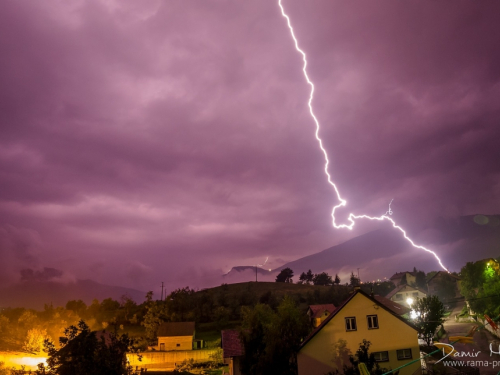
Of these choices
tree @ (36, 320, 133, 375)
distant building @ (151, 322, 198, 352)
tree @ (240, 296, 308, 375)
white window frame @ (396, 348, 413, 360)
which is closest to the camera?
tree @ (36, 320, 133, 375)

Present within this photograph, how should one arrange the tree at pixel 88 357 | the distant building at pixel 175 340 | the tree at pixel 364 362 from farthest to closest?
the distant building at pixel 175 340 < the tree at pixel 364 362 < the tree at pixel 88 357

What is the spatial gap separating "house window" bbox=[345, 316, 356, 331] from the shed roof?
120ft

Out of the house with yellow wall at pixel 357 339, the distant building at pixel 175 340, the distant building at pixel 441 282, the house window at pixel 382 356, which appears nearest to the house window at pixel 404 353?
the house with yellow wall at pixel 357 339

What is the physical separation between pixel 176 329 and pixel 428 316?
123 ft

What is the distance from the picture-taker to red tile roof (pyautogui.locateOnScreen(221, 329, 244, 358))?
32.4m

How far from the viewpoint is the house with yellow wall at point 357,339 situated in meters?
24.7

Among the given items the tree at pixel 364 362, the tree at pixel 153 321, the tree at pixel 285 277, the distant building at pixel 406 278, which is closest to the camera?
the tree at pixel 364 362

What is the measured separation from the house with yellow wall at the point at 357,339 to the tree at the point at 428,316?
13.6 meters

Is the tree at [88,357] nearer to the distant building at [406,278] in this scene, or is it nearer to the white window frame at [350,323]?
the white window frame at [350,323]

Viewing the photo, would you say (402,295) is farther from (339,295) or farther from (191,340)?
(191,340)

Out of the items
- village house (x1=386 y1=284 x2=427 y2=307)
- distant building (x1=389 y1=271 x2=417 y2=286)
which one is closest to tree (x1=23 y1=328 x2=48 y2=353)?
village house (x1=386 y1=284 x2=427 y2=307)

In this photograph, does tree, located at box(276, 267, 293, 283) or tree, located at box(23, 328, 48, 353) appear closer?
tree, located at box(23, 328, 48, 353)

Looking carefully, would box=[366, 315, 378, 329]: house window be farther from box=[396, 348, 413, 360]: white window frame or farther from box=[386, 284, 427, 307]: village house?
box=[386, 284, 427, 307]: village house

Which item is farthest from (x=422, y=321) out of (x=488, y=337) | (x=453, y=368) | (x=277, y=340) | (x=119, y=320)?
(x=119, y=320)
